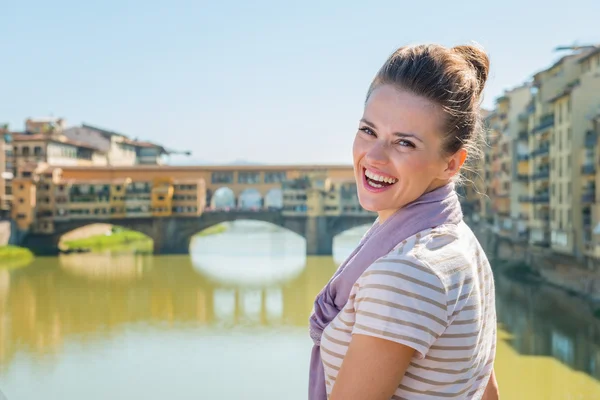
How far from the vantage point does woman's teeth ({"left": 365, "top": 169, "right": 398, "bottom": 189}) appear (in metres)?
0.82

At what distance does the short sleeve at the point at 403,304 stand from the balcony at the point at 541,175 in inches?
576

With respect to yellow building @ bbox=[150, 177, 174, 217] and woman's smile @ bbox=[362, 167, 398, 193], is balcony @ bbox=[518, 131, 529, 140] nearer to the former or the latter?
yellow building @ bbox=[150, 177, 174, 217]

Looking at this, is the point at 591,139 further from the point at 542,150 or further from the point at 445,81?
the point at 445,81

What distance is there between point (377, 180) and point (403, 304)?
186 mm

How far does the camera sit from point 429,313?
2.31ft

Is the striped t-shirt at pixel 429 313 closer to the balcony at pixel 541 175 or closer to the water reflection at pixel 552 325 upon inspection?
the water reflection at pixel 552 325

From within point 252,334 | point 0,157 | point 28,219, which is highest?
point 0,157

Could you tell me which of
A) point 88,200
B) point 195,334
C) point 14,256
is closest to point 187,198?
point 88,200

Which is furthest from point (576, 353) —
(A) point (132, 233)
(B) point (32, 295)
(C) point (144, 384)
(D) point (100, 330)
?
(A) point (132, 233)

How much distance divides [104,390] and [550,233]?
31.8 ft

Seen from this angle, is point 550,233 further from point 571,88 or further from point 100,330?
point 100,330

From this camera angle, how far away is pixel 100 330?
35.0ft

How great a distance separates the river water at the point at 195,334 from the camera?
7598mm

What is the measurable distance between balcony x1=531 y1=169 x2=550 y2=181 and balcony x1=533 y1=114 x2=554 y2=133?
2.79 ft
